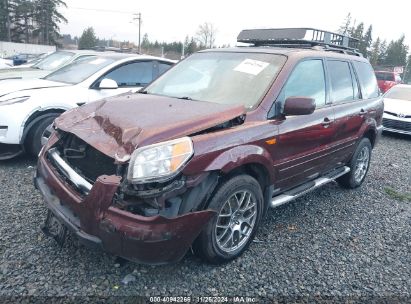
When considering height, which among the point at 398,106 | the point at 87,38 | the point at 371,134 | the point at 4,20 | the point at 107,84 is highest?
the point at 4,20

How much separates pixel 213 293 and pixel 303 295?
2.27 feet

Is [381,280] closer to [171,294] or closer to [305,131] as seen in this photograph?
[305,131]

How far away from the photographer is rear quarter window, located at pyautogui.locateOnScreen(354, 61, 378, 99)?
187 inches

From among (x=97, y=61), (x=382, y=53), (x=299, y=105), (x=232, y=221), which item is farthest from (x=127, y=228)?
(x=382, y=53)

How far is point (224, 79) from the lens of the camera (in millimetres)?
3447

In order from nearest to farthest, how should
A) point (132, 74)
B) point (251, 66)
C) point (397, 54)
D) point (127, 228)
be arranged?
point (127, 228) < point (251, 66) < point (132, 74) < point (397, 54)

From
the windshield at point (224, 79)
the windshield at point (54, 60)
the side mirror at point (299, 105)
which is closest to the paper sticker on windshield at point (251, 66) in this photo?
the windshield at point (224, 79)

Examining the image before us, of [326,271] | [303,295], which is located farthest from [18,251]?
[326,271]

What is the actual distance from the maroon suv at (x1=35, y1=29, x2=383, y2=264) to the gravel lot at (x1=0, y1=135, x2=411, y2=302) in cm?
23

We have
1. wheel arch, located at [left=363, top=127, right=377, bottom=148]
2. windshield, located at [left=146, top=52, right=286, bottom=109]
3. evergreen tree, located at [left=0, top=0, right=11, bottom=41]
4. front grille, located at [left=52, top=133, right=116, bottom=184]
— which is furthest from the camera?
evergreen tree, located at [left=0, top=0, right=11, bottom=41]

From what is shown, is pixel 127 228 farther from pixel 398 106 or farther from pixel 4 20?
pixel 4 20

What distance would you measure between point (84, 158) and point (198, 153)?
3.10 ft

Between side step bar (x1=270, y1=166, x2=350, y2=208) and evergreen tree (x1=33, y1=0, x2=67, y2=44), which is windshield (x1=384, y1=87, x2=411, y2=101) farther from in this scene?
evergreen tree (x1=33, y1=0, x2=67, y2=44)

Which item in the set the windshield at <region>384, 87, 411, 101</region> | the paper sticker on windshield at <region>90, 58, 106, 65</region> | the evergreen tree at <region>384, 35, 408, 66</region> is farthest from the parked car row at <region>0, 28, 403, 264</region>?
the evergreen tree at <region>384, 35, 408, 66</region>
